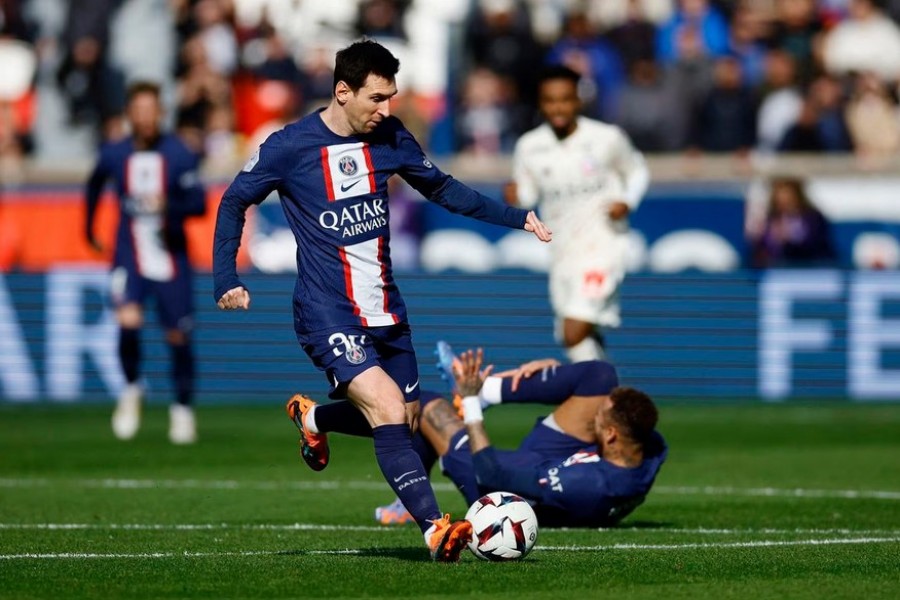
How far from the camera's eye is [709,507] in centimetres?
1134

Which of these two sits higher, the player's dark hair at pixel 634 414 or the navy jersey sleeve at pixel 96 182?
the navy jersey sleeve at pixel 96 182

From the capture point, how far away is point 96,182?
16.1 metres

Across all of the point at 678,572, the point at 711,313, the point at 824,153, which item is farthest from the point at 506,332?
the point at 678,572

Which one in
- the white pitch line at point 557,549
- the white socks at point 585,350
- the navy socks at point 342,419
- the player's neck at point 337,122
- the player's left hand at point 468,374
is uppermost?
the player's neck at point 337,122

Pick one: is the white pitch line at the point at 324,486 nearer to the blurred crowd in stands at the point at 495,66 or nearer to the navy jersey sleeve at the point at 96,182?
the navy jersey sleeve at the point at 96,182

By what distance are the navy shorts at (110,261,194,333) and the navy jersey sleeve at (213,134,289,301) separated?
7693 millimetres

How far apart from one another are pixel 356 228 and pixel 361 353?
0.62 metres

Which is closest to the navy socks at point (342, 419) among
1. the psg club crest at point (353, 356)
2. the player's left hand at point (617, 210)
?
the psg club crest at point (353, 356)

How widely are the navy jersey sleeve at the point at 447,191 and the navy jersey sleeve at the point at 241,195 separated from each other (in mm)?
620

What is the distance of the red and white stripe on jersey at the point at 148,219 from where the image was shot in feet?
52.4

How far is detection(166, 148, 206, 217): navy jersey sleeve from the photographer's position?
15781 millimetres

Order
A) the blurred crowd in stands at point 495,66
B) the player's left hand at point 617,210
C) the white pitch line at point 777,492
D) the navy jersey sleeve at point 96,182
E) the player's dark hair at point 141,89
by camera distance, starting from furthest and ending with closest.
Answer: the blurred crowd in stands at point 495,66
the navy jersey sleeve at point 96,182
the player's dark hair at point 141,89
the player's left hand at point 617,210
the white pitch line at point 777,492

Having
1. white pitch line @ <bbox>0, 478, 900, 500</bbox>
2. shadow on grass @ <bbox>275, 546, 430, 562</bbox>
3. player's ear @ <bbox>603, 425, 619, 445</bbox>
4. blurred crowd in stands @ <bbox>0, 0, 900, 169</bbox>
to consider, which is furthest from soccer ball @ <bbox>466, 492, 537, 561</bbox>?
blurred crowd in stands @ <bbox>0, 0, 900, 169</bbox>

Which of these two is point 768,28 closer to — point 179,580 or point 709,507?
point 709,507
